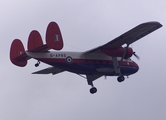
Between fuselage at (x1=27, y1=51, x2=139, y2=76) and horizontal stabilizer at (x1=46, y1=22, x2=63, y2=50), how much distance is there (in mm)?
1699

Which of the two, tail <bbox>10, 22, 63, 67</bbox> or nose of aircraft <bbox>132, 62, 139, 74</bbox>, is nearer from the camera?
tail <bbox>10, 22, 63, 67</bbox>

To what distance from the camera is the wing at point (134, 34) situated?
172 feet

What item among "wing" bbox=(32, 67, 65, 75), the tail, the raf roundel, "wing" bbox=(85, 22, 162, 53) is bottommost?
the raf roundel

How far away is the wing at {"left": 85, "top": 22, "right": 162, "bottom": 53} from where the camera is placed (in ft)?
172

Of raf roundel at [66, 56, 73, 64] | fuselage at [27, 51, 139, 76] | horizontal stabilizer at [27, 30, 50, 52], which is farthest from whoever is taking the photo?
raf roundel at [66, 56, 73, 64]

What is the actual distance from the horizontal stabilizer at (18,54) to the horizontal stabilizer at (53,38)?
338 cm

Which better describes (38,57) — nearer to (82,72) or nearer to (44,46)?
(44,46)

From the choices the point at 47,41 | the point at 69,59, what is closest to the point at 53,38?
the point at 47,41

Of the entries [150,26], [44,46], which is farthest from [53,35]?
[150,26]

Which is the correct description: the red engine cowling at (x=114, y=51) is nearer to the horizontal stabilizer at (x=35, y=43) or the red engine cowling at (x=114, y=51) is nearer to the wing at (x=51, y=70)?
the wing at (x=51, y=70)

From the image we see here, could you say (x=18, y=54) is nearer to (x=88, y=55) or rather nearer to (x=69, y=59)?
(x=69, y=59)

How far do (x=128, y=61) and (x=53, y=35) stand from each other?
1029 cm

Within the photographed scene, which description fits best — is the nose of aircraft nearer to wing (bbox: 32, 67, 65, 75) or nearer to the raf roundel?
wing (bbox: 32, 67, 65, 75)

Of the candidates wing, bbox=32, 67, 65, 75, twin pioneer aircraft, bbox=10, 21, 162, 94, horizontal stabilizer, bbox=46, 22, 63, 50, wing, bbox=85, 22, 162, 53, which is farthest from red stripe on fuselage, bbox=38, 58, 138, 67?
wing, bbox=32, 67, 65, 75
